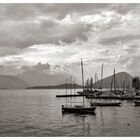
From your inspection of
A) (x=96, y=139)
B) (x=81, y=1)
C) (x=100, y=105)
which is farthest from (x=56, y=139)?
(x=100, y=105)

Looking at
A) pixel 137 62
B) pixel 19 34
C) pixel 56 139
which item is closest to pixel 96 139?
pixel 56 139

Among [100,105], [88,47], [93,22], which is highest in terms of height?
[93,22]

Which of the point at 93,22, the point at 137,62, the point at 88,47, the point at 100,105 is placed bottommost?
the point at 100,105

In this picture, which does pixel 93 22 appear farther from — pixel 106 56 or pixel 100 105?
pixel 100 105

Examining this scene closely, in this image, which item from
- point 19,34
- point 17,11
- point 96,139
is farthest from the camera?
point 19,34

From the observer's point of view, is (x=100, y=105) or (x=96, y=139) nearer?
(x=96, y=139)

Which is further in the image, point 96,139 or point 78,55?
point 78,55

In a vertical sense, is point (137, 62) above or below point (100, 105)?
above

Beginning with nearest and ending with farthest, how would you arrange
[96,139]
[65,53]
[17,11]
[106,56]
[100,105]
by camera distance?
[96,139], [17,11], [65,53], [106,56], [100,105]

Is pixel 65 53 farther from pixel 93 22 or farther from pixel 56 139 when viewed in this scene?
pixel 56 139
